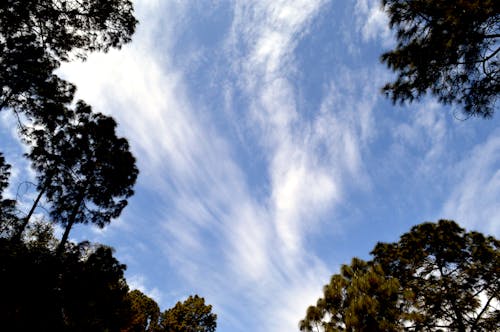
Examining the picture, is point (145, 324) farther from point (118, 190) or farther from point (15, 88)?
point (15, 88)

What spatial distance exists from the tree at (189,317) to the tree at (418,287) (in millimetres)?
25858

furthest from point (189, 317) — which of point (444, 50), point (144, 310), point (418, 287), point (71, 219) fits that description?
point (444, 50)

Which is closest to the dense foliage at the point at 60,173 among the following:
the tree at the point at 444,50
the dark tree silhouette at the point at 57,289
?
the dark tree silhouette at the point at 57,289

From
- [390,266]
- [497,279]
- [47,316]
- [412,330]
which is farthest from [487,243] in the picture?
Answer: [47,316]

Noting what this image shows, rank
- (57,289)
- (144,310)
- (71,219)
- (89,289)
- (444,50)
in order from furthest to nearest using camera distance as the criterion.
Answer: (144,310), (71,219), (89,289), (57,289), (444,50)

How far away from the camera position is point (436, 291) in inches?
429

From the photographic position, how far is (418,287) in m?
11.4

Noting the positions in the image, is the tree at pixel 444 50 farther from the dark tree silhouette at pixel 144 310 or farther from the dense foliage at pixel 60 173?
the dark tree silhouette at pixel 144 310

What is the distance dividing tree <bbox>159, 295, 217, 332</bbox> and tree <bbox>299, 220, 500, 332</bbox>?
25.9m

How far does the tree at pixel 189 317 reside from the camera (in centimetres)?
3092

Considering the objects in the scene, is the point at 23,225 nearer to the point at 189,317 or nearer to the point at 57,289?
the point at 57,289

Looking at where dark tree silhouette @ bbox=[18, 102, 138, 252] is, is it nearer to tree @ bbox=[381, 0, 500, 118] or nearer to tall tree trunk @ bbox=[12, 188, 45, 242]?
tall tree trunk @ bbox=[12, 188, 45, 242]

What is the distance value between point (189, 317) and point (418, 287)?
27.9 meters

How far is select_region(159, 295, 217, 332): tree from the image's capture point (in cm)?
3092
